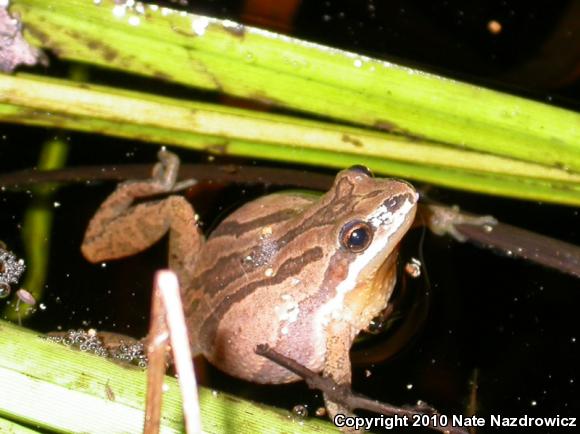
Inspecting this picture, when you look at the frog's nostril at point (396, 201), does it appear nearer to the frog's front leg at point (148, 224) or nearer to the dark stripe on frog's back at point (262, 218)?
the dark stripe on frog's back at point (262, 218)

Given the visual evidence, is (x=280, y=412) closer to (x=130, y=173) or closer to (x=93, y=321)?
(x=93, y=321)

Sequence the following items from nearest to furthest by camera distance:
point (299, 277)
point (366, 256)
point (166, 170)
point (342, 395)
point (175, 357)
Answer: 1. point (175, 357)
2. point (342, 395)
3. point (366, 256)
4. point (299, 277)
5. point (166, 170)

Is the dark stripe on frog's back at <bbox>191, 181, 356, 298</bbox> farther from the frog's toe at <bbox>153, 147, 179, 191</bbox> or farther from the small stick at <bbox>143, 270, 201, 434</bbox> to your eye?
the small stick at <bbox>143, 270, 201, 434</bbox>

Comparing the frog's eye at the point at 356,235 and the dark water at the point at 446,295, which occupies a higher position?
the frog's eye at the point at 356,235

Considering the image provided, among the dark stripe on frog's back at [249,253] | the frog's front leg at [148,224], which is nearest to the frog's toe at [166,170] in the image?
the frog's front leg at [148,224]

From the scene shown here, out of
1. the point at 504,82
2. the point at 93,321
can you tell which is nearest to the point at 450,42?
the point at 504,82

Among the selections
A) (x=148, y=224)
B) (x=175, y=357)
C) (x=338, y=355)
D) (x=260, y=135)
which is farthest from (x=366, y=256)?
(x=175, y=357)

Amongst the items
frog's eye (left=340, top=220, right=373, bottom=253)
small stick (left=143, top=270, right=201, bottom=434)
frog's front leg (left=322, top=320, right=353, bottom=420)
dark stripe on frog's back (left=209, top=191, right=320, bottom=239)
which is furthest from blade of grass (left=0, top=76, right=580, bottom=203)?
small stick (left=143, top=270, right=201, bottom=434)

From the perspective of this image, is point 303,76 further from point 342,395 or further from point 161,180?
point 342,395
